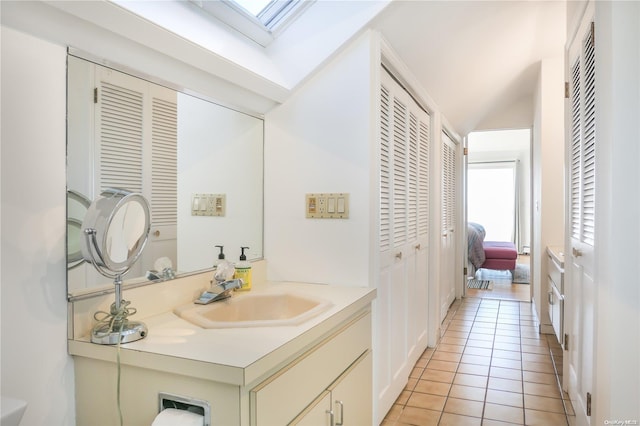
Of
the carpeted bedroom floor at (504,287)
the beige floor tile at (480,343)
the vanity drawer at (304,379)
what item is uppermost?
the vanity drawer at (304,379)

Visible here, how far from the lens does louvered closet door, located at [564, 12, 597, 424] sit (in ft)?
6.06

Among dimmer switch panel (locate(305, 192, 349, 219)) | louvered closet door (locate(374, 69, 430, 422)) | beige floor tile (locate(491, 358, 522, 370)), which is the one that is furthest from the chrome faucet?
beige floor tile (locate(491, 358, 522, 370))

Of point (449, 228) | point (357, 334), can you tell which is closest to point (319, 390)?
point (357, 334)

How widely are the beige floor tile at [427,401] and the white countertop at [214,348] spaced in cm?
140

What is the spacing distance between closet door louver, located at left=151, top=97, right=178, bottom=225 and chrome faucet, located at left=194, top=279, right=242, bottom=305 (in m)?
0.30

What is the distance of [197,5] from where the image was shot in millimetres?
1597

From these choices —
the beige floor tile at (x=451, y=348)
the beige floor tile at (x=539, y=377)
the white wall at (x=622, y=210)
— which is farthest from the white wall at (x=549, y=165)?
the white wall at (x=622, y=210)

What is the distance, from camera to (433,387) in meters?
2.79

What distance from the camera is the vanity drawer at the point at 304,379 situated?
3.59 ft

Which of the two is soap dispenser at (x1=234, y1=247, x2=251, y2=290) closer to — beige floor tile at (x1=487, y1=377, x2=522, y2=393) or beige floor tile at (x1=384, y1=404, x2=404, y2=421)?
beige floor tile at (x1=384, y1=404, x2=404, y2=421)

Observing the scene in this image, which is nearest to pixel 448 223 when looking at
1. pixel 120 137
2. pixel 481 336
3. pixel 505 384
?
pixel 481 336

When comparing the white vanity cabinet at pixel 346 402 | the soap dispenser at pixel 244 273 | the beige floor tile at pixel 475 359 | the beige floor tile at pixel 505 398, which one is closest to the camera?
the white vanity cabinet at pixel 346 402

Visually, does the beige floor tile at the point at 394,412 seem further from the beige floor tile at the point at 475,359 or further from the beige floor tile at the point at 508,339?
the beige floor tile at the point at 508,339

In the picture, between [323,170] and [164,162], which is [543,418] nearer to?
[323,170]
